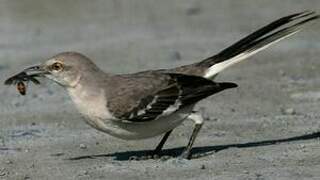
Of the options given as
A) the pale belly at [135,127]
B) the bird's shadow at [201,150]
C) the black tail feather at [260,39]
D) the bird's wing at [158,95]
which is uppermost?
the black tail feather at [260,39]

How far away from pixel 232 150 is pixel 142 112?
912 millimetres

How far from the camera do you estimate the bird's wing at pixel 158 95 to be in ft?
31.9

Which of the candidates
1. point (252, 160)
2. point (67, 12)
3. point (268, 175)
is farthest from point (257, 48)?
point (67, 12)

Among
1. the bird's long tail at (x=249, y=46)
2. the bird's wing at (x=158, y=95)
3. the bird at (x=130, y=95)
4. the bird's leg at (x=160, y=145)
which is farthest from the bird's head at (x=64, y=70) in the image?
the bird's long tail at (x=249, y=46)

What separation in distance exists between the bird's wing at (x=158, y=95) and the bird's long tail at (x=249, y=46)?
1.27 ft

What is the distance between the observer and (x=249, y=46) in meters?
10.7

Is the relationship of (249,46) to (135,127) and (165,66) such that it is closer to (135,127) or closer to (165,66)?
(135,127)

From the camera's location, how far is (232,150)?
10.1 metres

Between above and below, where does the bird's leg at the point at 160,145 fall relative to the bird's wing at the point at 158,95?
below

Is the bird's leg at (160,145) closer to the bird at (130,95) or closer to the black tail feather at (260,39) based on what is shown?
the bird at (130,95)

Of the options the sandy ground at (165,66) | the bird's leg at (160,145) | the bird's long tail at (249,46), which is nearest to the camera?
the sandy ground at (165,66)

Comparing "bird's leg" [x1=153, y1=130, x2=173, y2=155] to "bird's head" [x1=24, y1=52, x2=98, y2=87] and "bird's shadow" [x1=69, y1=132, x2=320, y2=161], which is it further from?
"bird's head" [x1=24, y1=52, x2=98, y2=87]

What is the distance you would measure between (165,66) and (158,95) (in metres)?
5.82

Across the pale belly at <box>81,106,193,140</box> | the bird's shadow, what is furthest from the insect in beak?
the bird's shadow
